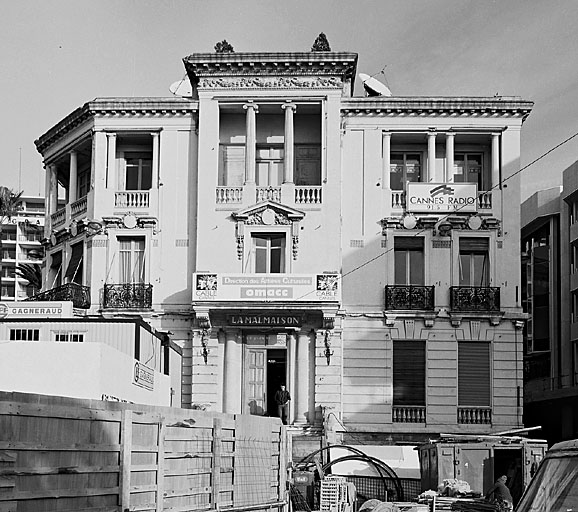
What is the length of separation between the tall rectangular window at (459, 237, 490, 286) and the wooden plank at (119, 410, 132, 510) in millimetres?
33211

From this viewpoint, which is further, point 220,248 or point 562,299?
point 562,299

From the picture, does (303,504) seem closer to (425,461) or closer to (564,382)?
(425,461)

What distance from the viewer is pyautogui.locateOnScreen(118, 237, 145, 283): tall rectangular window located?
4478cm

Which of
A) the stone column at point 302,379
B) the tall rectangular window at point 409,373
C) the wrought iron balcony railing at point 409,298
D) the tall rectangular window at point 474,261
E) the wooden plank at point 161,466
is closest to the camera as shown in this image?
the wooden plank at point 161,466

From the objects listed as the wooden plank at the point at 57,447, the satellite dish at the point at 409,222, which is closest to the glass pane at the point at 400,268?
the satellite dish at the point at 409,222

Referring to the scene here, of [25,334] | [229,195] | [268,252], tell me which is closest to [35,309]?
[25,334]

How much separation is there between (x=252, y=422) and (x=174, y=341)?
2665 centimetres

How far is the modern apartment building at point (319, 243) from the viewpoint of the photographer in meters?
42.8

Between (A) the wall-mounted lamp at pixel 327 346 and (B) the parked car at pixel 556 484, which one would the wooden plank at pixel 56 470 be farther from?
(A) the wall-mounted lamp at pixel 327 346

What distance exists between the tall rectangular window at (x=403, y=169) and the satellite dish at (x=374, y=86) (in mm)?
3234

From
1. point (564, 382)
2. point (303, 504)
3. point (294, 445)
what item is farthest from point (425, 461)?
point (564, 382)

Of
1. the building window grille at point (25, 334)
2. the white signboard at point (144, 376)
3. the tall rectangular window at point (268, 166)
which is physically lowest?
the white signboard at point (144, 376)

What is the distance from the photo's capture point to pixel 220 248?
43.5 metres

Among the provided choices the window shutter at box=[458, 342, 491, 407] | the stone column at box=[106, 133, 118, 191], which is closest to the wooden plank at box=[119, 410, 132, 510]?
the window shutter at box=[458, 342, 491, 407]
